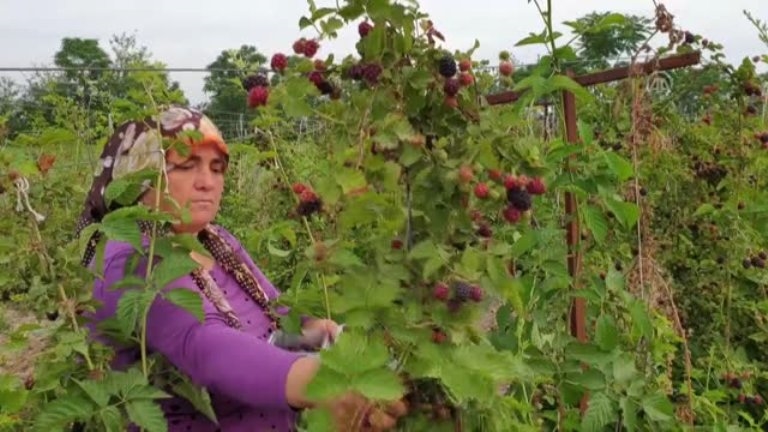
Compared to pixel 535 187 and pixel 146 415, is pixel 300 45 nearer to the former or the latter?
pixel 535 187

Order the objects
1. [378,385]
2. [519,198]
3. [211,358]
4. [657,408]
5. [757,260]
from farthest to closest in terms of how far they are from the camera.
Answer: [757,260], [657,408], [211,358], [519,198], [378,385]

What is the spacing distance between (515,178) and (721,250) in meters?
1.71

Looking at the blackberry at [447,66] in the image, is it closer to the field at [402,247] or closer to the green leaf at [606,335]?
the field at [402,247]

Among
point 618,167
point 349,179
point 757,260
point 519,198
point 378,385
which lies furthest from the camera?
point 757,260

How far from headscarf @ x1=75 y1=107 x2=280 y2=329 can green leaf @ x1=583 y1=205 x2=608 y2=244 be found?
0.65m

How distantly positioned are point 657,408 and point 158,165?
112 centimetres

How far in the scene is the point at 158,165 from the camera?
144cm

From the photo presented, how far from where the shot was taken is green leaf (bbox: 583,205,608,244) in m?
1.70

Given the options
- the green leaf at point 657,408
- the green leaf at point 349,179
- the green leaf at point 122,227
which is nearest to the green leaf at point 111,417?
the green leaf at point 122,227

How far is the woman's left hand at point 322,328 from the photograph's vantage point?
1493 millimetres

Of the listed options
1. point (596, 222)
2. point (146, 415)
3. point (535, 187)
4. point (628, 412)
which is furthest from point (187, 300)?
point (628, 412)

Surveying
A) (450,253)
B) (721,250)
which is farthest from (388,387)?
(721,250)

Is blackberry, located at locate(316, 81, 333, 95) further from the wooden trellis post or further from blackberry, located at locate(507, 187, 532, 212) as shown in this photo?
the wooden trellis post

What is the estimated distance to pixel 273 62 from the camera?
3.93 ft
